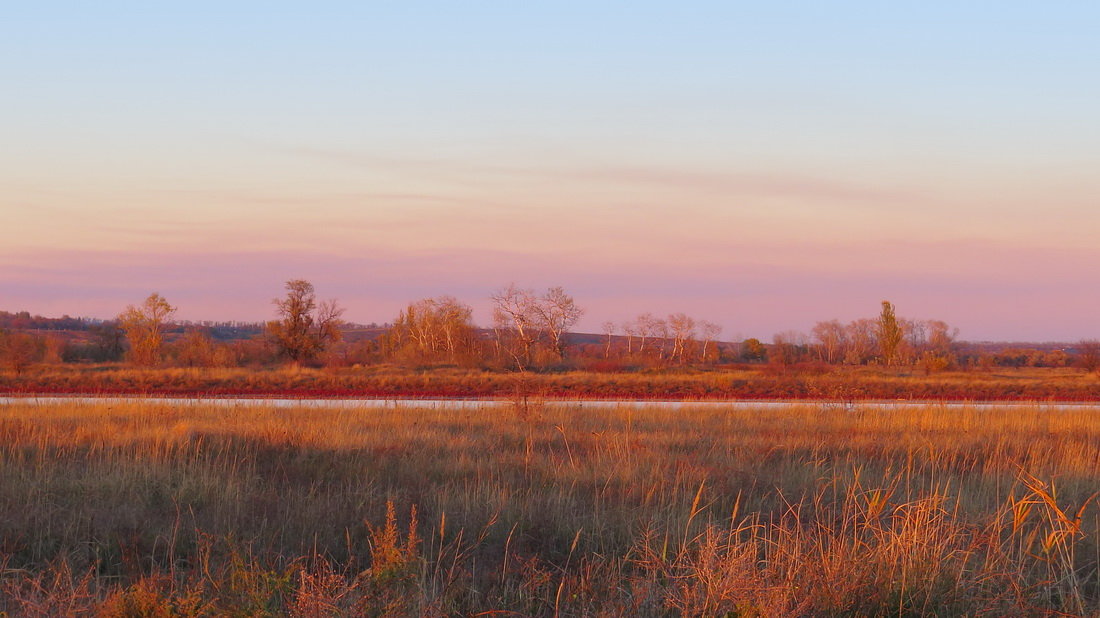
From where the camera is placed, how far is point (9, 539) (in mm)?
5684

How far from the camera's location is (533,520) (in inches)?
246

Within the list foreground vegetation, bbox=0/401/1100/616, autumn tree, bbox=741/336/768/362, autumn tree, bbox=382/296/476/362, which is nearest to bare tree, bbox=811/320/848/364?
Result: autumn tree, bbox=741/336/768/362

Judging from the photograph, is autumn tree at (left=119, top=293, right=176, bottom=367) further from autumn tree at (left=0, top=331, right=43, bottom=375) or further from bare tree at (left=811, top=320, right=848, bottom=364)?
bare tree at (left=811, top=320, right=848, bottom=364)

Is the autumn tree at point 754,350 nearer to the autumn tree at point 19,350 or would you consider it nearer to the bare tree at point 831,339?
the bare tree at point 831,339

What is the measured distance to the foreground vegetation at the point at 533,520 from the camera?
4.35 m

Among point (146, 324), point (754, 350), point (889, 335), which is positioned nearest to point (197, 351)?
point (146, 324)

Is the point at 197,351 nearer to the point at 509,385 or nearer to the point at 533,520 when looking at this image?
the point at 509,385

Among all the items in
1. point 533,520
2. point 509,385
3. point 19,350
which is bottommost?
point 509,385

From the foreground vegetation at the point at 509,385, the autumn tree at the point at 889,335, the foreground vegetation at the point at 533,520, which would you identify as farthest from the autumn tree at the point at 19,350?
the autumn tree at the point at 889,335

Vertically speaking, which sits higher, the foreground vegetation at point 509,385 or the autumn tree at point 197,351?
the autumn tree at point 197,351

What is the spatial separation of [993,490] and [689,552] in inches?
158

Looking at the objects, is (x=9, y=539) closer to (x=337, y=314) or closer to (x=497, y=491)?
(x=497, y=491)

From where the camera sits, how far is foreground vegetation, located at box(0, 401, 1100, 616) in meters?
4.35

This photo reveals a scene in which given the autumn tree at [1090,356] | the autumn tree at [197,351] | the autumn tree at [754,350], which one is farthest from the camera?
the autumn tree at [754,350]
